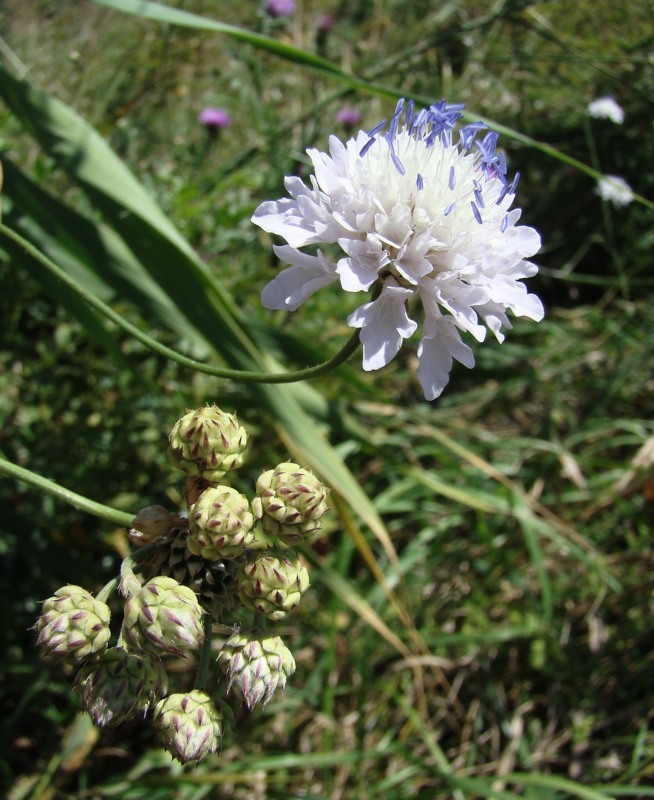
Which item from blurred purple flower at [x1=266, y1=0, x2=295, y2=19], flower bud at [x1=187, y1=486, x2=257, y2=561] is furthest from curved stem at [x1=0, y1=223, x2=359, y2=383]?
blurred purple flower at [x1=266, y1=0, x2=295, y2=19]

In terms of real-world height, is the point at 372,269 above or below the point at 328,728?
above

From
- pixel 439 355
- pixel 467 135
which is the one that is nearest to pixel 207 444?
pixel 439 355

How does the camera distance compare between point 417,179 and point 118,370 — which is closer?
point 417,179

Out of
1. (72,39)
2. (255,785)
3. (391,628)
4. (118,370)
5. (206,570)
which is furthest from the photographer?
(72,39)

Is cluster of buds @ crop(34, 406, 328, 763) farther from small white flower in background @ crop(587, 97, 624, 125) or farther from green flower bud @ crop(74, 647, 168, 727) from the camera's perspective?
small white flower in background @ crop(587, 97, 624, 125)

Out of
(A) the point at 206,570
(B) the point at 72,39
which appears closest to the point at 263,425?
(A) the point at 206,570

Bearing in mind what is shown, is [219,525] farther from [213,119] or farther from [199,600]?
[213,119]

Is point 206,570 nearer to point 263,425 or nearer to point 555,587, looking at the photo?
point 263,425

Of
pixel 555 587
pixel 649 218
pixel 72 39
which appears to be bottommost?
pixel 555 587
